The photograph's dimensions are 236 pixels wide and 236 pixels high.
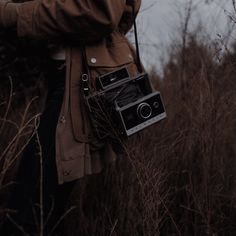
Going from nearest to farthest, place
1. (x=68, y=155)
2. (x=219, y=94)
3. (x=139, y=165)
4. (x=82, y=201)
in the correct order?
(x=68, y=155)
(x=139, y=165)
(x=82, y=201)
(x=219, y=94)

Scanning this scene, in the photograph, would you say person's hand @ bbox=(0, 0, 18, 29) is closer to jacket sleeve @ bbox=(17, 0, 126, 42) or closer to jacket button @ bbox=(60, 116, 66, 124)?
jacket sleeve @ bbox=(17, 0, 126, 42)

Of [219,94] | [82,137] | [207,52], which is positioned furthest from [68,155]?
[207,52]

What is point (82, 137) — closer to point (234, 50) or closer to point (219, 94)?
point (234, 50)

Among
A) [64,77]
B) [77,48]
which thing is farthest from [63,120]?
[77,48]

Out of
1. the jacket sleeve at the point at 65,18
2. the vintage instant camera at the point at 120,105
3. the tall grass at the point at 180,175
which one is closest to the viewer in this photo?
the jacket sleeve at the point at 65,18

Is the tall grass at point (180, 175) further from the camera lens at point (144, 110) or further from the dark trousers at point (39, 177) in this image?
the dark trousers at point (39, 177)

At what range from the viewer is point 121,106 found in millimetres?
2328

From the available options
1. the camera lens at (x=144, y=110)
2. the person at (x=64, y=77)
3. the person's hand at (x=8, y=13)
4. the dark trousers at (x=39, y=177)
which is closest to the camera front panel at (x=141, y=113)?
the camera lens at (x=144, y=110)

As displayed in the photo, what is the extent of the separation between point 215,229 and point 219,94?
2.93 ft

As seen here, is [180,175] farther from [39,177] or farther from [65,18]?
[65,18]

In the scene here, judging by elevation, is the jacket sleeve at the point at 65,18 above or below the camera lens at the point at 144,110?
above

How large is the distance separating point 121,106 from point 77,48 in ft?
0.96

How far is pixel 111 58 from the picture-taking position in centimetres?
239

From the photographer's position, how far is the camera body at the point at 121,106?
2.30m
